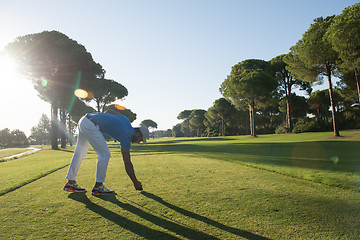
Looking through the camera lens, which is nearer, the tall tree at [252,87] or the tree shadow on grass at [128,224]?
the tree shadow on grass at [128,224]

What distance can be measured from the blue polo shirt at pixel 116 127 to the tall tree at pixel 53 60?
2908cm

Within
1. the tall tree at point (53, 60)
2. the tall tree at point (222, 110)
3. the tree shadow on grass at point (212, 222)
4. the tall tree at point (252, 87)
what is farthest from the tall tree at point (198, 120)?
the tree shadow on grass at point (212, 222)

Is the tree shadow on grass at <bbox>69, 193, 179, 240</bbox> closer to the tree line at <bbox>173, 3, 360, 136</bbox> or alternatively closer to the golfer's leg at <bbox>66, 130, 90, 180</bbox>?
the golfer's leg at <bbox>66, 130, 90, 180</bbox>

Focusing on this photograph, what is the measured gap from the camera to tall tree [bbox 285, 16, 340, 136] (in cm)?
2362

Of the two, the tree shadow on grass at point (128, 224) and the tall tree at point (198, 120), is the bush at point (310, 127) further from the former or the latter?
the tall tree at point (198, 120)

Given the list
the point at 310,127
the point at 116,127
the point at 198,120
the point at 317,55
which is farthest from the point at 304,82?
the point at 198,120

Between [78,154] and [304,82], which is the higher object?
[304,82]

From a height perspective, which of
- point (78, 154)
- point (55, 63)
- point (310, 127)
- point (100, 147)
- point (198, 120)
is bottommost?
point (78, 154)

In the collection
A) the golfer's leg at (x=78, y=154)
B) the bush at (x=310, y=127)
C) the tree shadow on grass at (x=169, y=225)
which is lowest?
the tree shadow on grass at (x=169, y=225)

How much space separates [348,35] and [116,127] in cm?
2573

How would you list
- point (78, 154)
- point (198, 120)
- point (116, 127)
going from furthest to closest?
point (198, 120) < point (78, 154) < point (116, 127)

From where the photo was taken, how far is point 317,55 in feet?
78.6

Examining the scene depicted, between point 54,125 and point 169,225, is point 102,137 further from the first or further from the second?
point 54,125

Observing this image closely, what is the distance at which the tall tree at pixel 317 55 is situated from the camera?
23.6 meters
